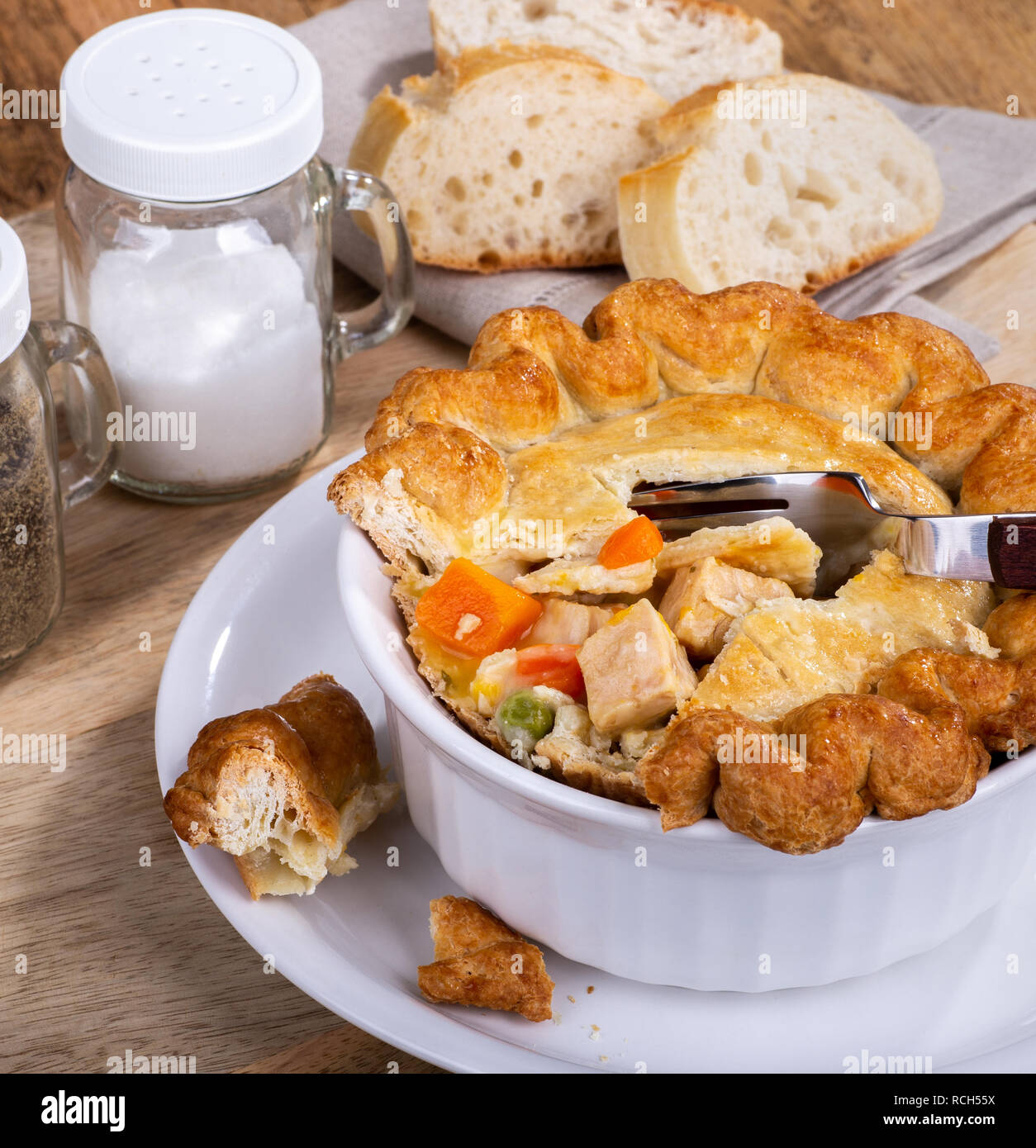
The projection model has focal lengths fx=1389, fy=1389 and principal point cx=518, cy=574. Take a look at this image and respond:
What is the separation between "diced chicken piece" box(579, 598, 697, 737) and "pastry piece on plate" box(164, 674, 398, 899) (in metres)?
0.45

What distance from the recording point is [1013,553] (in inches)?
71.0

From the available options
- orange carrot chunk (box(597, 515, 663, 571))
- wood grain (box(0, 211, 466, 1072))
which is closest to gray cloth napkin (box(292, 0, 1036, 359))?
wood grain (box(0, 211, 466, 1072))

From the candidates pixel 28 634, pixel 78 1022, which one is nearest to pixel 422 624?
pixel 78 1022

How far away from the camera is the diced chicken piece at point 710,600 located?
180 centimetres

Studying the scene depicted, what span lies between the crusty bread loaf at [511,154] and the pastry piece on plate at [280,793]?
1526 mm

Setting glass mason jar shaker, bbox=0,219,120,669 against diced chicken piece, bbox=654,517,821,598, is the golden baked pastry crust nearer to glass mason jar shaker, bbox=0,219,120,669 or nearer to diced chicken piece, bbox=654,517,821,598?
diced chicken piece, bbox=654,517,821,598

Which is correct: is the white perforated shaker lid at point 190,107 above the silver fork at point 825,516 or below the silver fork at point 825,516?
above

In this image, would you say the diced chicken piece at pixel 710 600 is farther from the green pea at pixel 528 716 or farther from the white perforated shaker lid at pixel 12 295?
the white perforated shaker lid at pixel 12 295

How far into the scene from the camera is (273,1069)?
74.7 inches

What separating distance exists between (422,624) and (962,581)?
745 millimetres

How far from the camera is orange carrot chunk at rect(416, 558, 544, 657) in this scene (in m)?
1.84

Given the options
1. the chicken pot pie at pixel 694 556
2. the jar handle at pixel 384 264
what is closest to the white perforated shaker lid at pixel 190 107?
the jar handle at pixel 384 264

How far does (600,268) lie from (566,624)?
1710 millimetres

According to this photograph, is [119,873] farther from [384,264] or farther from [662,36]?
[662,36]
